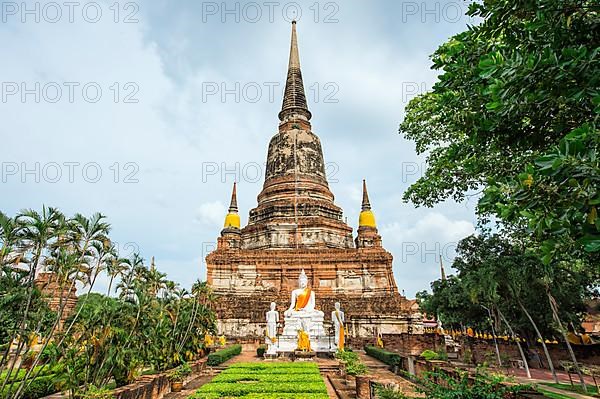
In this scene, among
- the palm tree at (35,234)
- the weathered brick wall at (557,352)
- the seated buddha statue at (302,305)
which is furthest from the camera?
the seated buddha statue at (302,305)

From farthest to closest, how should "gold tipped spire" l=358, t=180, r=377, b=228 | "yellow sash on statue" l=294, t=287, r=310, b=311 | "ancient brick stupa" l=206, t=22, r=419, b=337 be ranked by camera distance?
"gold tipped spire" l=358, t=180, r=377, b=228 → "ancient brick stupa" l=206, t=22, r=419, b=337 → "yellow sash on statue" l=294, t=287, r=310, b=311

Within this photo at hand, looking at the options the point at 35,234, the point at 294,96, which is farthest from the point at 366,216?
the point at 35,234

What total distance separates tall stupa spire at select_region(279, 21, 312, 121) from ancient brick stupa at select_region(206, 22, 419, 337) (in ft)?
0.80

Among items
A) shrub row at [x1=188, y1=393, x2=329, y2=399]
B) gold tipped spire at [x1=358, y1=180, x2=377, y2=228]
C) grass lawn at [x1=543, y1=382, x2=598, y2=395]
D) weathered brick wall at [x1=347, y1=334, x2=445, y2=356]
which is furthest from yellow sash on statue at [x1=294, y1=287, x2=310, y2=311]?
gold tipped spire at [x1=358, y1=180, x2=377, y2=228]

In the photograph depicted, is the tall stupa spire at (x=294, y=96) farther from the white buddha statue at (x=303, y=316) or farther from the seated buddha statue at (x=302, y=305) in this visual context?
the white buddha statue at (x=303, y=316)

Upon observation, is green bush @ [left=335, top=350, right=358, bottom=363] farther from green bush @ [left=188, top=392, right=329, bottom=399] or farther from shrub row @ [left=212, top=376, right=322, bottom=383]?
green bush @ [left=188, top=392, right=329, bottom=399]

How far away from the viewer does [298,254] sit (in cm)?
3419

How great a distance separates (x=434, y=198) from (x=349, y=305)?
18.9 meters

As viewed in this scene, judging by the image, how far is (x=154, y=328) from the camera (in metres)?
15.4

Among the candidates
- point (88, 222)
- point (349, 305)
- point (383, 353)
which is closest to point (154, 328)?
point (88, 222)

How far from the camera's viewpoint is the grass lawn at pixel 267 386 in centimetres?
928

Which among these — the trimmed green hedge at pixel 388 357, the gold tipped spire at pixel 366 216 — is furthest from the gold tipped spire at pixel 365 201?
the trimmed green hedge at pixel 388 357

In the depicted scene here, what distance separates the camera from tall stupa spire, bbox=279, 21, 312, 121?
1745 inches

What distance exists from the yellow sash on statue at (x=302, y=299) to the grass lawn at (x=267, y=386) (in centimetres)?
950
